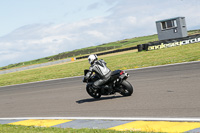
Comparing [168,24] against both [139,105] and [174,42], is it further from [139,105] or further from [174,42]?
[139,105]

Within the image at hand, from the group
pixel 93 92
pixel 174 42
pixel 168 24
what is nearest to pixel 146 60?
pixel 174 42

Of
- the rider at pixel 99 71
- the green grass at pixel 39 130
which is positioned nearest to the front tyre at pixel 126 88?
the rider at pixel 99 71

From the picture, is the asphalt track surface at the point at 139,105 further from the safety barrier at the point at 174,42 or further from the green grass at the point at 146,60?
the safety barrier at the point at 174,42

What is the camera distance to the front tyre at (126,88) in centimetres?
954

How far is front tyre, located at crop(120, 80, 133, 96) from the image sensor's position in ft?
31.3

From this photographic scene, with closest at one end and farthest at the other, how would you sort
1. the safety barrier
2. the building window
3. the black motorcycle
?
1. the black motorcycle
2. the safety barrier
3. the building window

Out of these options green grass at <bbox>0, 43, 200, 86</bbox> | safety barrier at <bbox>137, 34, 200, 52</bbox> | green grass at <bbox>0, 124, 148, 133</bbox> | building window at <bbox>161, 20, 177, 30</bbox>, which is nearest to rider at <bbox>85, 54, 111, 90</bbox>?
green grass at <bbox>0, 124, 148, 133</bbox>

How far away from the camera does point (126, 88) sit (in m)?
9.63

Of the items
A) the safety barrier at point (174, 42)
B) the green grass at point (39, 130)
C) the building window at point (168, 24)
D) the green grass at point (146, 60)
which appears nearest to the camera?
the green grass at point (39, 130)

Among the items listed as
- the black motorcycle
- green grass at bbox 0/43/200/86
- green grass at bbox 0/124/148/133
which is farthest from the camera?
green grass at bbox 0/43/200/86

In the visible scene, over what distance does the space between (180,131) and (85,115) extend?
131 inches

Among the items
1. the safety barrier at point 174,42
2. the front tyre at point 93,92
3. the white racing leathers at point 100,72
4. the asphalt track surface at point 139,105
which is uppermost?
the safety barrier at point 174,42

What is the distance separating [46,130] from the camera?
266 inches

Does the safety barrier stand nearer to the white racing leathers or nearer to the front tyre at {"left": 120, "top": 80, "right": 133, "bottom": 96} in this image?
the front tyre at {"left": 120, "top": 80, "right": 133, "bottom": 96}
